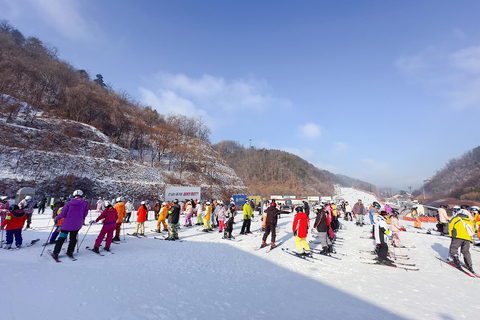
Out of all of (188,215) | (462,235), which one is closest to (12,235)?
(188,215)

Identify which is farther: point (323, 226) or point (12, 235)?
point (323, 226)

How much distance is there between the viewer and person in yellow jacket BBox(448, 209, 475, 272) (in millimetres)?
6945

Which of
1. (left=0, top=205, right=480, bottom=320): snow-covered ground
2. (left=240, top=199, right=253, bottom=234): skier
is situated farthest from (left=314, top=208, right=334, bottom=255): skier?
(left=240, top=199, right=253, bottom=234): skier

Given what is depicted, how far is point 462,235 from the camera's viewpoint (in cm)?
705

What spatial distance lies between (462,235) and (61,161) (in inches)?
1405

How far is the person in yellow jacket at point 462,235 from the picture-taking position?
695 cm

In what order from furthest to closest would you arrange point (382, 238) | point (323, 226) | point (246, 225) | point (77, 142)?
point (77, 142) → point (246, 225) → point (323, 226) → point (382, 238)

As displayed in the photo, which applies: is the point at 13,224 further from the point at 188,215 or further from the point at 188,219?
the point at 188,219

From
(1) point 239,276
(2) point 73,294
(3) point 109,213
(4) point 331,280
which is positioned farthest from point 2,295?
(4) point 331,280

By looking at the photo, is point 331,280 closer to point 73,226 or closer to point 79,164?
point 73,226

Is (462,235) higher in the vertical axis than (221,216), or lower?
higher

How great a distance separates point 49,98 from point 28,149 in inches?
748

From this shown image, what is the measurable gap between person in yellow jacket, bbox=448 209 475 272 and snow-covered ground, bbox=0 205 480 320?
54cm

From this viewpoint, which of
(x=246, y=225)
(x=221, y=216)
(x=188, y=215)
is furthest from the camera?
(x=188, y=215)
